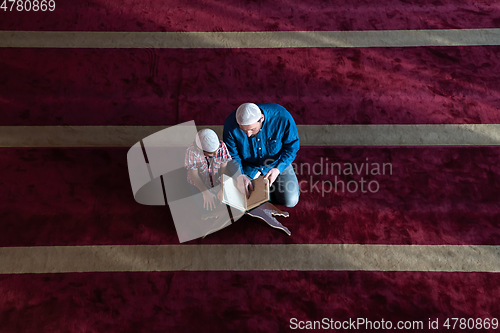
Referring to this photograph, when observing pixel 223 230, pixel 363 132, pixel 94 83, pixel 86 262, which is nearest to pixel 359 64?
pixel 363 132

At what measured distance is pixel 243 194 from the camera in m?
2.08

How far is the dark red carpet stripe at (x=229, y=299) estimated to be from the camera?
7.09ft

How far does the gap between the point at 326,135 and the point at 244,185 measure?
104 centimetres

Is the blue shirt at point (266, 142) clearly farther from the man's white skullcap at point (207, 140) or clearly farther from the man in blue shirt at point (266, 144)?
the man's white skullcap at point (207, 140)

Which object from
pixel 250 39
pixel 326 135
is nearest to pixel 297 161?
pixel 326 135

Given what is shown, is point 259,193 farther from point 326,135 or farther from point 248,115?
point 326,135

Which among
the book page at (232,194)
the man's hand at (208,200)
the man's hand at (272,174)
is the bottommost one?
the man's hand at (208,200)

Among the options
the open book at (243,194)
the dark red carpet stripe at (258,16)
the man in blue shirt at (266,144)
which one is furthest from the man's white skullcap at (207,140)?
the dark red carpet stripe at (258,16)

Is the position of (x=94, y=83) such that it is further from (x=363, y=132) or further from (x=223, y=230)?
(x=363, y=132)

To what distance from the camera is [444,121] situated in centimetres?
279

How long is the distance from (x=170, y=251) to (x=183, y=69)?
1656 mm

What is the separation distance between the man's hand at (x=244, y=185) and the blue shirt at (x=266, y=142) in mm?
111

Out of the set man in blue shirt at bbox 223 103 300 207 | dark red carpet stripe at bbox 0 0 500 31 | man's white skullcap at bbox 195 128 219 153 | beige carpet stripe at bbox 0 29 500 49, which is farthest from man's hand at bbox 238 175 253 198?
dark red carpet stripe at bbox 0 0 500 31

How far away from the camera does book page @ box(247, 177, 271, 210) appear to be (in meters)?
2.00
